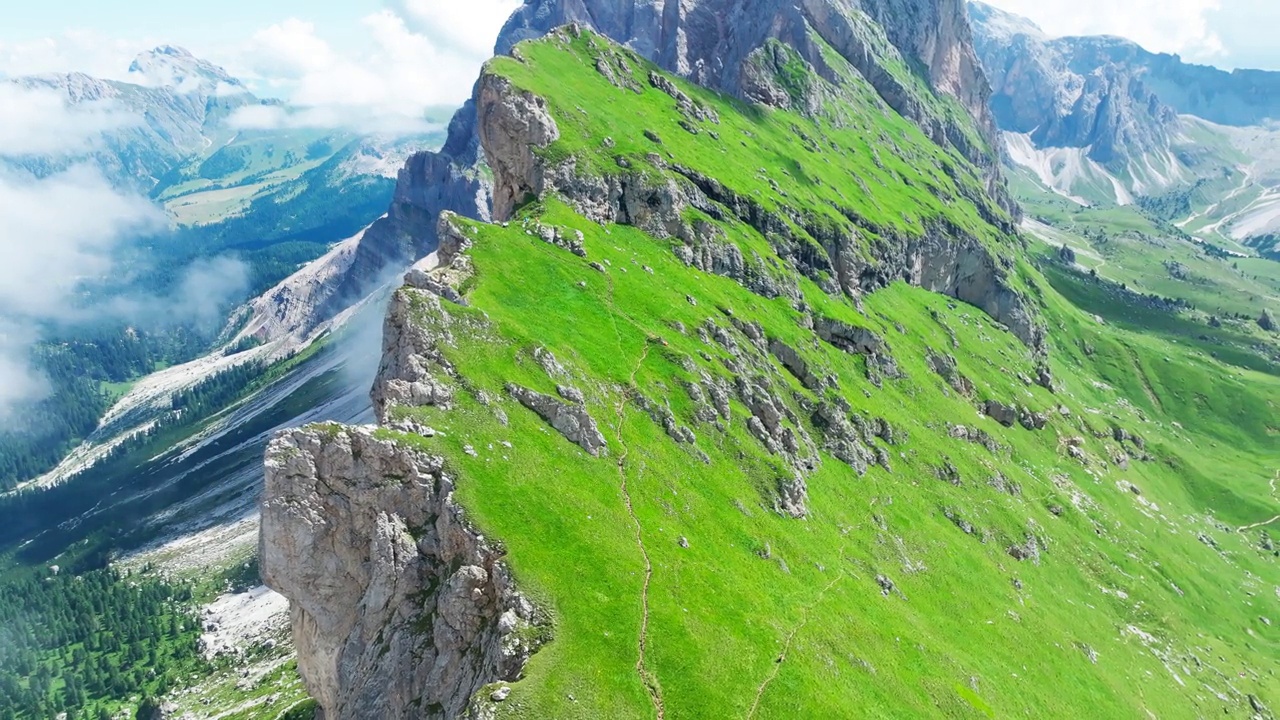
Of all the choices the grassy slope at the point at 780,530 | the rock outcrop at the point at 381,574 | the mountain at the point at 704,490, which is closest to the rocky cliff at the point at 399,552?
the rock outcrop at the point at 381,574

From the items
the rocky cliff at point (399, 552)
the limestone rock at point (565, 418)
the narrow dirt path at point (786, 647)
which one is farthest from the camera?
the limestone rock at point (565, 418)

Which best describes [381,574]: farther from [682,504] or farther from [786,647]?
[786,647]

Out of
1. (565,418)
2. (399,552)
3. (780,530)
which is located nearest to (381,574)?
(399,552)

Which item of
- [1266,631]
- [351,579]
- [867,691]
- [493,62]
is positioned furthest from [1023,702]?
[493,62]

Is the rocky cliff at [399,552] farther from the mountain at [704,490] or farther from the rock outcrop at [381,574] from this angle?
the mountain at [704,490]

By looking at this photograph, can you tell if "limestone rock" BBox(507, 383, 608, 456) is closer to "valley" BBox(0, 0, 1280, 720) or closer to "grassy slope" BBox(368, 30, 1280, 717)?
"valley" BBox(0, 0, 1280, 720)

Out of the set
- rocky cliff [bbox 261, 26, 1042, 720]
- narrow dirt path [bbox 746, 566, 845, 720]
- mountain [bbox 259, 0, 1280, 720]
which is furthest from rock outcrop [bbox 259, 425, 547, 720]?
narrow dirt path [bbox 746, 566, 845, 720]

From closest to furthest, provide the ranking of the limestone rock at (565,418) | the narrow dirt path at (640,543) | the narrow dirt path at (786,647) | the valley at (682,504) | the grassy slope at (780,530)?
the narrow dirt path at (640,543), the narrow dirt path at (786,647), the valley at (682,504), the grassy slope at (780,530), the limestone rock at (565,418)
